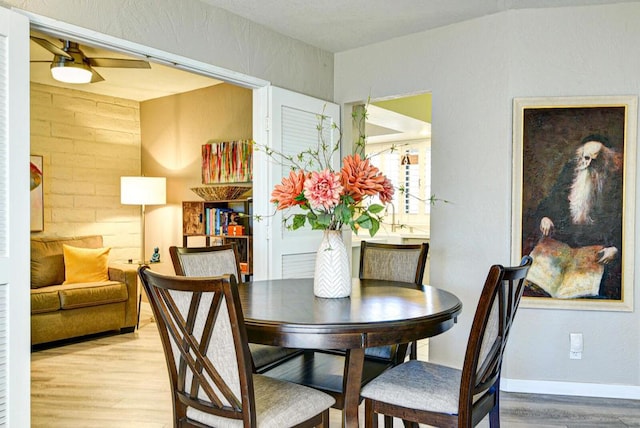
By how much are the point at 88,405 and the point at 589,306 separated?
3.21 meters

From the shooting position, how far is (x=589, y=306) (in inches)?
125

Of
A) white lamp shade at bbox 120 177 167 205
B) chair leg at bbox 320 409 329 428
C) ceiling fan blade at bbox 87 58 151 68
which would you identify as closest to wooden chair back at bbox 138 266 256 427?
chair leg at bbox 320 409 329 428

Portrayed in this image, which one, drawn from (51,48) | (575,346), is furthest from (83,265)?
(575,346)

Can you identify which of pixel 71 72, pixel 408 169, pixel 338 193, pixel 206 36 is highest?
pixel 206 36

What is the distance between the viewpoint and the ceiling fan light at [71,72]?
3525 mm

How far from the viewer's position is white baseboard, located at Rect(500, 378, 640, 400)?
3143 mm

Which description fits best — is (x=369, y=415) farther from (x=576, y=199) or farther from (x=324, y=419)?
(x=576, y=199)

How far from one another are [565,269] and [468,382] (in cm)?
189

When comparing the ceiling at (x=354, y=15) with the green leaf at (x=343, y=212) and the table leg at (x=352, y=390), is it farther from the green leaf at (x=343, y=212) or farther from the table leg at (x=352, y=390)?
the table leg at (x=352, y=390)

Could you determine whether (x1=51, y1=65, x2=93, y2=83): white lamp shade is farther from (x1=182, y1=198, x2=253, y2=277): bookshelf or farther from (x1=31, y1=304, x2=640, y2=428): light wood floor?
(x1=31, y1=304, x2=640, y2=428): light wood floor

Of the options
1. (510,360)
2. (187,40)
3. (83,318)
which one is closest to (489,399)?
(510,360)

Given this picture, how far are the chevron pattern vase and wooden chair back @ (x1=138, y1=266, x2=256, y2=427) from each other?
0.67m

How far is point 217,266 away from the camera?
265 cm

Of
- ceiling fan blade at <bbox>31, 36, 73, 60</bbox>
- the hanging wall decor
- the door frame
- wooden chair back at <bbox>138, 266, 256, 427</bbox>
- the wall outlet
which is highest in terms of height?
ceiling fan blade at <bbox>31, 36, 73, 60</bbox>
